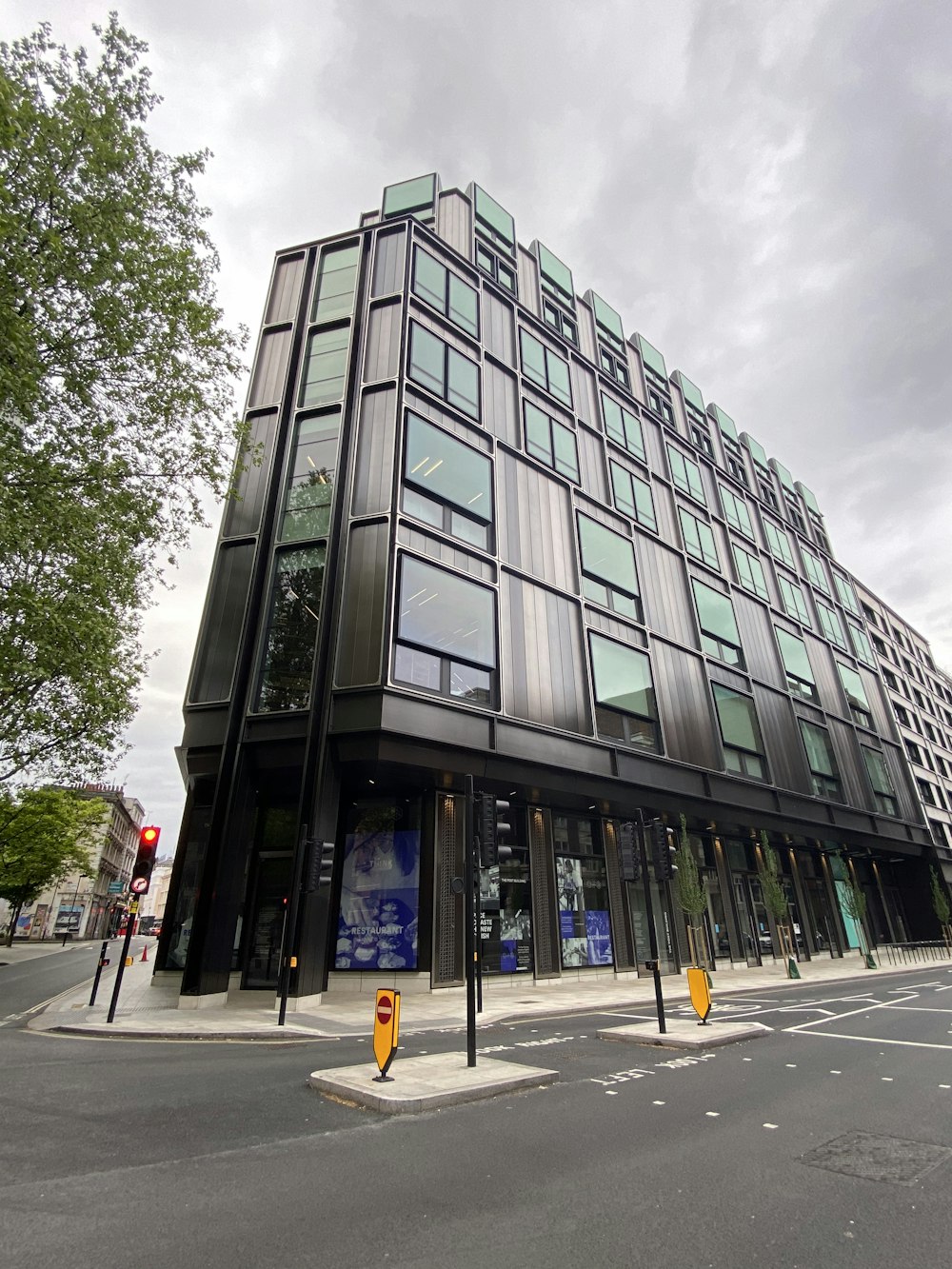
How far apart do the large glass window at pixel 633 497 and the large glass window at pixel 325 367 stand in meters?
14.5

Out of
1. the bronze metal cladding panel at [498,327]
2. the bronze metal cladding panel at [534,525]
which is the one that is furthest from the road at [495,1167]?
the bronze metal cladding panel at [498,327]

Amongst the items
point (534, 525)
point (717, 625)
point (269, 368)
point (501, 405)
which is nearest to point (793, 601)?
point (717, 625)

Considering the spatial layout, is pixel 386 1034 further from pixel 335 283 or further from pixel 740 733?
pixel 335 283

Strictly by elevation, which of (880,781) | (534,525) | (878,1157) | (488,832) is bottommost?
(878,1157)

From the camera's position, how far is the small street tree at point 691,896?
24.6 meters

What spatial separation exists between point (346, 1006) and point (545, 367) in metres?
28.6

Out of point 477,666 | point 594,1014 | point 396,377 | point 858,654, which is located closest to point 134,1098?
point 594,1014

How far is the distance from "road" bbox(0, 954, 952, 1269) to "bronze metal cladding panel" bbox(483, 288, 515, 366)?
27409mm

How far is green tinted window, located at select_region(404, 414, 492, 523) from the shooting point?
21062 mm

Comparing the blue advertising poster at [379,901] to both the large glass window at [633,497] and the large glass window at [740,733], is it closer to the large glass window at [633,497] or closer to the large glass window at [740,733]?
the large glass window at [740,733]

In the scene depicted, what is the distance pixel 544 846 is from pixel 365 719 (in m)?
9.84

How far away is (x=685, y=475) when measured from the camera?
125 feet

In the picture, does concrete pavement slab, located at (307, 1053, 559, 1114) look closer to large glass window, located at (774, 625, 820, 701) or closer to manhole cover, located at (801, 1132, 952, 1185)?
manhole cover, located at (801, 1132, 952, 1185)

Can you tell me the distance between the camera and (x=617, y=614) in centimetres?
2611
